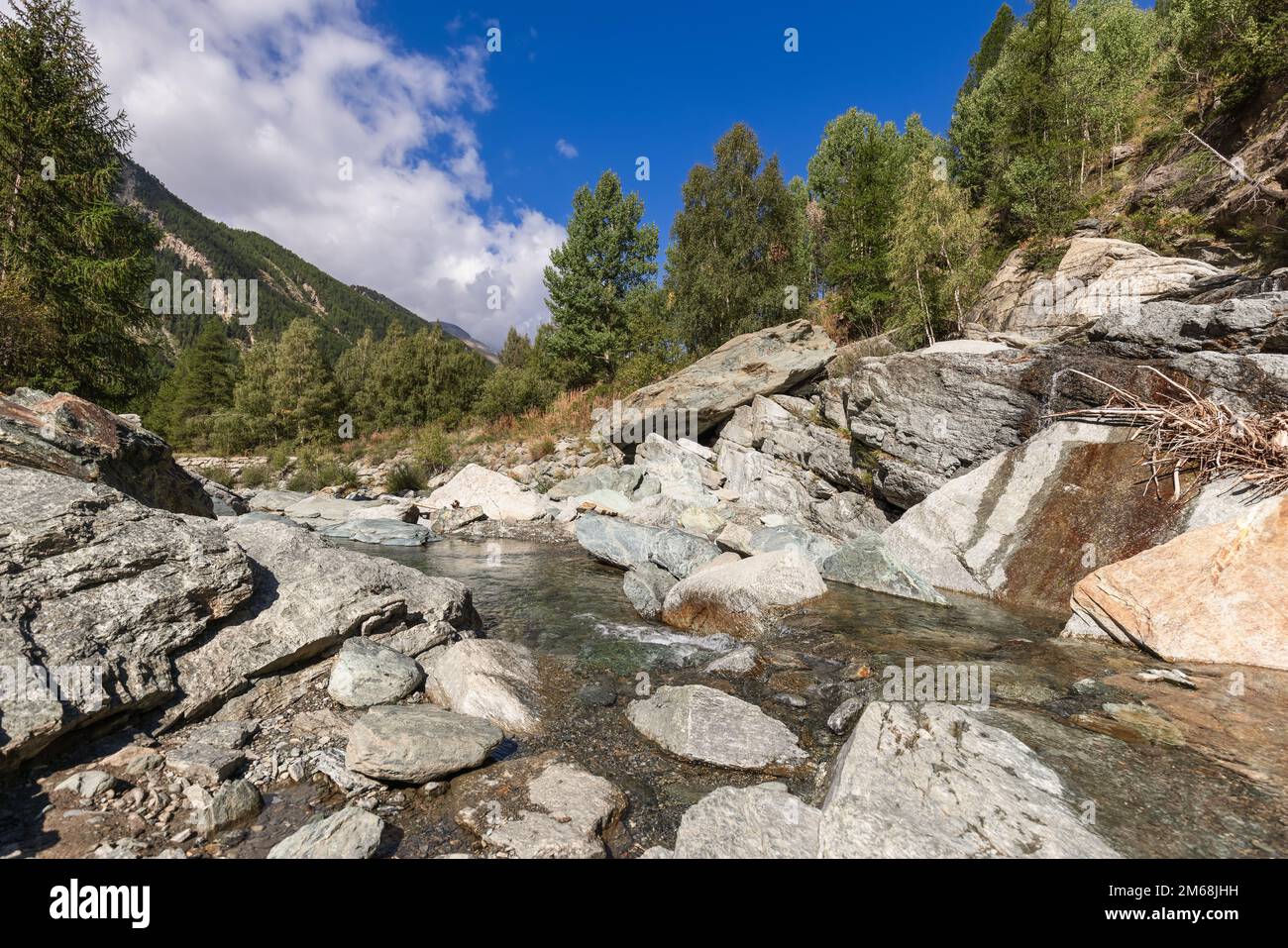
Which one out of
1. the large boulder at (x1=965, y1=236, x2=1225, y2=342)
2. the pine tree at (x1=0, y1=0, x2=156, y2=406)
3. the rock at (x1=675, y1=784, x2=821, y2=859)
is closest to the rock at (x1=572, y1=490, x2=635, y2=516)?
the large boulder at (x1=965, y1=236, x2=1225, y2=342)

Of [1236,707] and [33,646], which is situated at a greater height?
[33,646]

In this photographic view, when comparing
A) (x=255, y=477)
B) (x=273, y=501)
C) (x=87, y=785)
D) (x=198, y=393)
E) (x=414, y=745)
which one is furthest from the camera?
(x=198, y=393)

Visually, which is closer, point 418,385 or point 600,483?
point 600,483

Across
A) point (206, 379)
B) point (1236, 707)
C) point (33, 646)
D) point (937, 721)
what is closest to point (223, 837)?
point (33, 646)

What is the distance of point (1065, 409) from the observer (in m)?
9.06

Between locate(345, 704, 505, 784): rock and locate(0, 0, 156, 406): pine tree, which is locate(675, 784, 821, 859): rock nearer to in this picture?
locate(345, 704, 505, 784): rock

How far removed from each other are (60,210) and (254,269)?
20861 centimetres

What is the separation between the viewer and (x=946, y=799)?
2.88 metres

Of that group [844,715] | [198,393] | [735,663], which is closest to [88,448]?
[735,663]

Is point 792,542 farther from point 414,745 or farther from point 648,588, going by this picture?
point 414,745

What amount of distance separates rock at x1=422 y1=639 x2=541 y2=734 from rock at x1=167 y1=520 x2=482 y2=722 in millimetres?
871

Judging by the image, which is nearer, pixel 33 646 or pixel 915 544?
pixel 33 646

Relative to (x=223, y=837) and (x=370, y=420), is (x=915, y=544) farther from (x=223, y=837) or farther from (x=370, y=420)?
(x=370, y=420)
